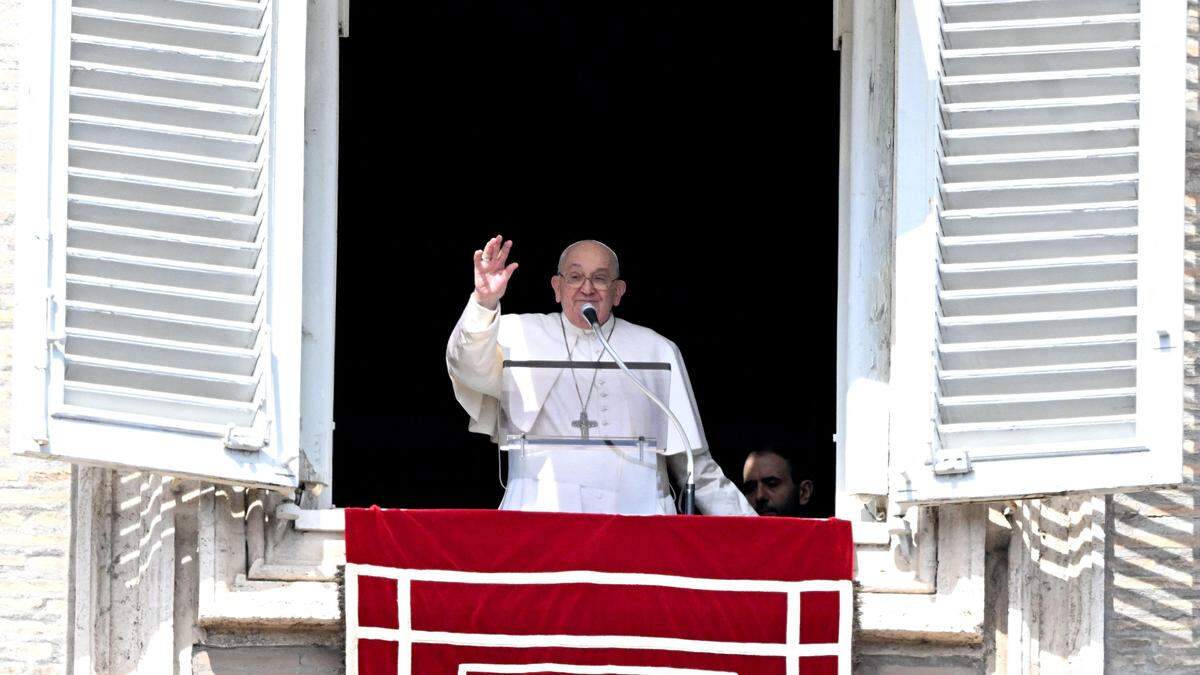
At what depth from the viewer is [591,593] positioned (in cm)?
771

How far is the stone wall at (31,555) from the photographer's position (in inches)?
316

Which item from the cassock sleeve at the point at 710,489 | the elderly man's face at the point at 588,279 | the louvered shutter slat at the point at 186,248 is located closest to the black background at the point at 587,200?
the elderly man's face at the point at 588,279

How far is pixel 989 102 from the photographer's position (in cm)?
778

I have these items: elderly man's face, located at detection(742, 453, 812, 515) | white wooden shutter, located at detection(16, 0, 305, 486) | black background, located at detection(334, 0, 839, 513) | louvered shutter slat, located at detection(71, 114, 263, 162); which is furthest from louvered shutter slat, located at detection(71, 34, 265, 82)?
black background, located at detection(334, 0, 839, 513)

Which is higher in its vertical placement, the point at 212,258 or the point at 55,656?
the point at 212,258

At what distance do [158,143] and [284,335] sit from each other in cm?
58

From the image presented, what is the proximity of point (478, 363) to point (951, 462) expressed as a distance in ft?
4.86

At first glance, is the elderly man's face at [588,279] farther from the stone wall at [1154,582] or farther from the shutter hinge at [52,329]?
the shutter hinge at [52,329]

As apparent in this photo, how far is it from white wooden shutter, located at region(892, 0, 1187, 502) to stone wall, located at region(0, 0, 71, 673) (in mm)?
2214

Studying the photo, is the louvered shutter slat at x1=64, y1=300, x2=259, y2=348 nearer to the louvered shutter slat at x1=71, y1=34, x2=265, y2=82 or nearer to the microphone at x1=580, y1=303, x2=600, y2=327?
the louvered shutter slat at x1=71, y1=34, x2=265, y2=82

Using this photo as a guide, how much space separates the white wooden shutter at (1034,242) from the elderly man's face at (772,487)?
1806 mm

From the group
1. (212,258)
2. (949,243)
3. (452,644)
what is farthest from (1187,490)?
(212,258)

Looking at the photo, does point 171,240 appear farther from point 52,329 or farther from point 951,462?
point 951,462

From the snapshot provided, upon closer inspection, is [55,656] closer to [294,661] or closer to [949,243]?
[294,661]
